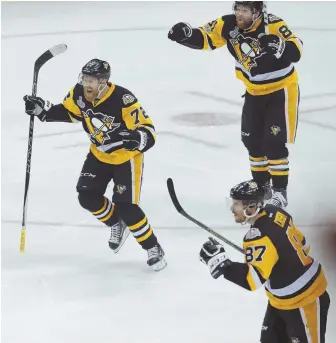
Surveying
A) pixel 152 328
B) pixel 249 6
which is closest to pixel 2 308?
pixel 152 328

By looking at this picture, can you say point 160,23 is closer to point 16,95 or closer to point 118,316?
point 16,95

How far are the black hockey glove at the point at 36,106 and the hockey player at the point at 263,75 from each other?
22.9 inches

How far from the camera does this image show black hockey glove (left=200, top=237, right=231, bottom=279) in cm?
341

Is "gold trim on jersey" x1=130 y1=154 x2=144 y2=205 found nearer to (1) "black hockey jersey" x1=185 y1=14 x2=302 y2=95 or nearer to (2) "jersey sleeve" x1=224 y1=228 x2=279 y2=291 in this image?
(1) "black hockey jersey" x1=185 y1=14 x2=302 y2=95

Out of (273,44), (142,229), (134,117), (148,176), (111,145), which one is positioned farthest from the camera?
(148,176)

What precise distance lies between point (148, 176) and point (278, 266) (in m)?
1.21

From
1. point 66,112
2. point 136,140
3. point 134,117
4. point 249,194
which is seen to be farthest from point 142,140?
point 249,194

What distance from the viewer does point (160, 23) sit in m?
5.39

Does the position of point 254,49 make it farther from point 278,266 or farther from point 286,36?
point 278,266

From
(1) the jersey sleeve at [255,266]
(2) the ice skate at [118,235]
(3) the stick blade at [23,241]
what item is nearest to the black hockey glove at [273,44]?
(1) the jersey sleeve at [255,266]

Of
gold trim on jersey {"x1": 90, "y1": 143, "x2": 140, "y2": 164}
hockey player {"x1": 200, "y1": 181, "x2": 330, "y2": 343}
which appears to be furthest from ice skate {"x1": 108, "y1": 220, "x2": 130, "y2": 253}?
hockey player {"x1": 200, "y1": 181, "x2": 330, "y2": 343}

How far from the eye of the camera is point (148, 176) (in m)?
4.61

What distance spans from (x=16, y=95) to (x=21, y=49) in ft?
1.16

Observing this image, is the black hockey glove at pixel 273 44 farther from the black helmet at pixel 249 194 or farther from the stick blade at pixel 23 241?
the stick blade at pixel 23 241
